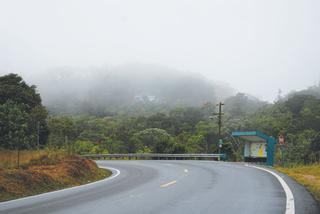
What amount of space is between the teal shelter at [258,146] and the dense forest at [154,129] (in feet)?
7.25

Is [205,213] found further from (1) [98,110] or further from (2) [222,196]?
(1) [98,110]

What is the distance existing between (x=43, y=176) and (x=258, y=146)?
22114mm

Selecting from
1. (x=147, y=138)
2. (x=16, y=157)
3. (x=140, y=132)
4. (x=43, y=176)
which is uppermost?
(x=140, y=132)

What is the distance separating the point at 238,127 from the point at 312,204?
77459mm

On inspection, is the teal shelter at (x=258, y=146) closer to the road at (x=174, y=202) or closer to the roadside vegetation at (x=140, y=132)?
the roadside vegetation at (x=140, y=132)

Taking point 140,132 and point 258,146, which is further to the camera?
point 140,132

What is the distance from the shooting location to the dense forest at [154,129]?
3338 centimetres

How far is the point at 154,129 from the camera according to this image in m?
83.3

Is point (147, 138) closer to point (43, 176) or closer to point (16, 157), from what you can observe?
point (16, 157)

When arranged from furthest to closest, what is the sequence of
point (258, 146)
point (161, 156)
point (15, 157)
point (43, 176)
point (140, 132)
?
point (140, 132) < point (161, 156) < point (258, 146) < point (15, 157) < point (43, 176)

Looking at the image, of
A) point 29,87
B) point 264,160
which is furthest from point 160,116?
point 264,160

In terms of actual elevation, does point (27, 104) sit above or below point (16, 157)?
above

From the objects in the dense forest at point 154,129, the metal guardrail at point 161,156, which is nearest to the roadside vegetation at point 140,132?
the dense forest at point 154,129

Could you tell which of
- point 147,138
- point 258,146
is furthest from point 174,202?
point 147,138
